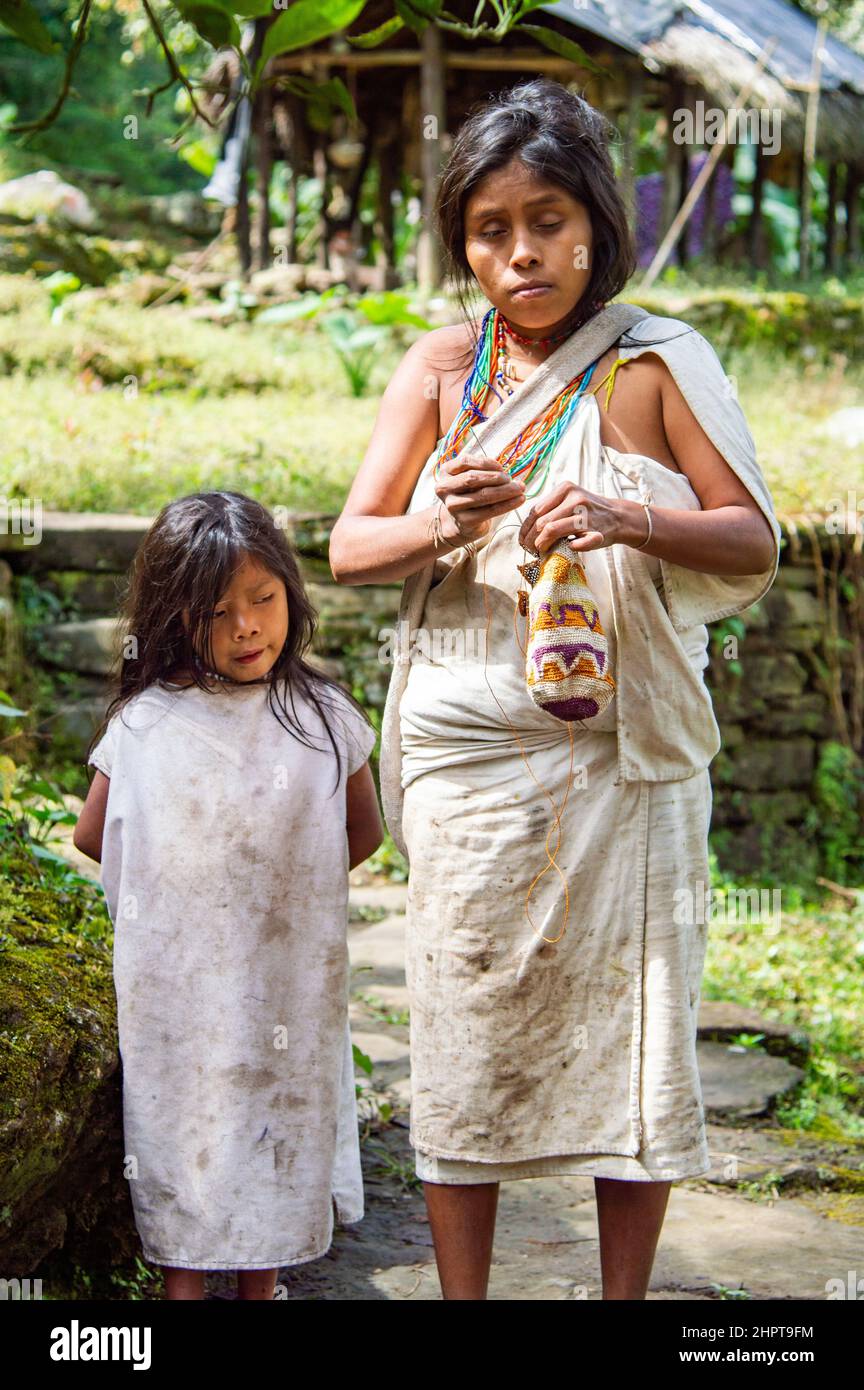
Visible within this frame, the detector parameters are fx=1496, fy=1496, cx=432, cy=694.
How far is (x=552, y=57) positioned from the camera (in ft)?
41.9

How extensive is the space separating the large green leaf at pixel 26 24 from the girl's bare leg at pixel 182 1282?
1622mm

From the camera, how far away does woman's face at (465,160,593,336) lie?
2107 mm

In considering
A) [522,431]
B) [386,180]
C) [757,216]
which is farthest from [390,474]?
[757,216]

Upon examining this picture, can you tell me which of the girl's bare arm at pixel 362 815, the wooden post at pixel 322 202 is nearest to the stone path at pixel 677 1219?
the girl's bare arm at pixel 362 815

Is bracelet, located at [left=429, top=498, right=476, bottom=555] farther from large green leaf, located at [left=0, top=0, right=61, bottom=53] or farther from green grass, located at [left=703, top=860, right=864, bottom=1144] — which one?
green grass, located at [left=703, top=860, right=864, bottom=1144]

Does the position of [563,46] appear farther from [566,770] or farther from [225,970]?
[225,970]

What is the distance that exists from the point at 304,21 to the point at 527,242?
2.03ft

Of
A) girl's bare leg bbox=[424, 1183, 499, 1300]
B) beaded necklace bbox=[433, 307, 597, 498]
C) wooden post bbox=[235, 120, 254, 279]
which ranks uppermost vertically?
wooden post bbox=[235, 120, 254, 279]

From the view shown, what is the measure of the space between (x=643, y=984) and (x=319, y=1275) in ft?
3.20

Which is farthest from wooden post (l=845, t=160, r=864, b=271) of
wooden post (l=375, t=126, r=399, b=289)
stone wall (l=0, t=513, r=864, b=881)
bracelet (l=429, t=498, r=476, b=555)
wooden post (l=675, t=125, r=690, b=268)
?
bracelet (l=429, t=498, r=476, b=555)

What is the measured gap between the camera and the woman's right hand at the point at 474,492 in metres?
1.94

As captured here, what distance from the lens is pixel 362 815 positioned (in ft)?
7.65
